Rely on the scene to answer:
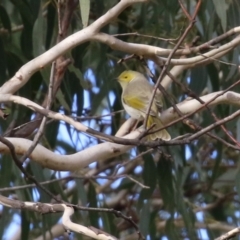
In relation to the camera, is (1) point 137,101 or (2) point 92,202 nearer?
(1) point 137,101

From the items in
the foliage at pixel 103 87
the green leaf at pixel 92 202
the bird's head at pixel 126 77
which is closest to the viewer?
the foliage at pixel 103 87

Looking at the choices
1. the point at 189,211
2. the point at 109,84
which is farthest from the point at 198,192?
the point at 109,84

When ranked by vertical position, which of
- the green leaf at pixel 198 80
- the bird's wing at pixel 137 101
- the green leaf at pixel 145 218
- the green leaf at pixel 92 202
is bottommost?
the green leaf at pixel 145 218

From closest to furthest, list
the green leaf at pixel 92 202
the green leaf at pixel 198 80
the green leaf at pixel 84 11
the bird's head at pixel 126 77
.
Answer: the green leaf at pixel 84 11, the green leaf at pixel 198 80, the green leaf at pixel 92 202, the bird's head at pixel 126 77

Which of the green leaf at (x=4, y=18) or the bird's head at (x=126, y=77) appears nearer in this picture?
the green leaf at (x=4, y=18)

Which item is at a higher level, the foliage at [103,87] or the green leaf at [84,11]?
the green leaf at [84,11]

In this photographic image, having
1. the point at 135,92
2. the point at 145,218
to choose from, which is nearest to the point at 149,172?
the point at 145,218

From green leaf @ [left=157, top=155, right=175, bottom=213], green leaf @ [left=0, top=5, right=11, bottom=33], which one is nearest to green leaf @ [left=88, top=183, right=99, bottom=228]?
green leaf @ [left=157, top=155, right=175, bottom=213]

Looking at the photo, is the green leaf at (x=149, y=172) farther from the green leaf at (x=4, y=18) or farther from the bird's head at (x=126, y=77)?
the green leaf at (x=4, y=18)

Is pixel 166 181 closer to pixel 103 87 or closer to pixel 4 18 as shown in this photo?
pixel 103 87

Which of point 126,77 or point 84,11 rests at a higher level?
point 84,11

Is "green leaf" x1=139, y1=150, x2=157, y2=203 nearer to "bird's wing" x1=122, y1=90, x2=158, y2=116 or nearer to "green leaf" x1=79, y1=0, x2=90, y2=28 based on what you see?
"bird's wing" x1=122, y1=90, x2=158, y2=116

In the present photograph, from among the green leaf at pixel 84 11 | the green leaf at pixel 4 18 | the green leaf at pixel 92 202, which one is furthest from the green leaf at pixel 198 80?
the green leaf at pixel 84 11

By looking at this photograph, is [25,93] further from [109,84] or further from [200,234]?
[200,234]
